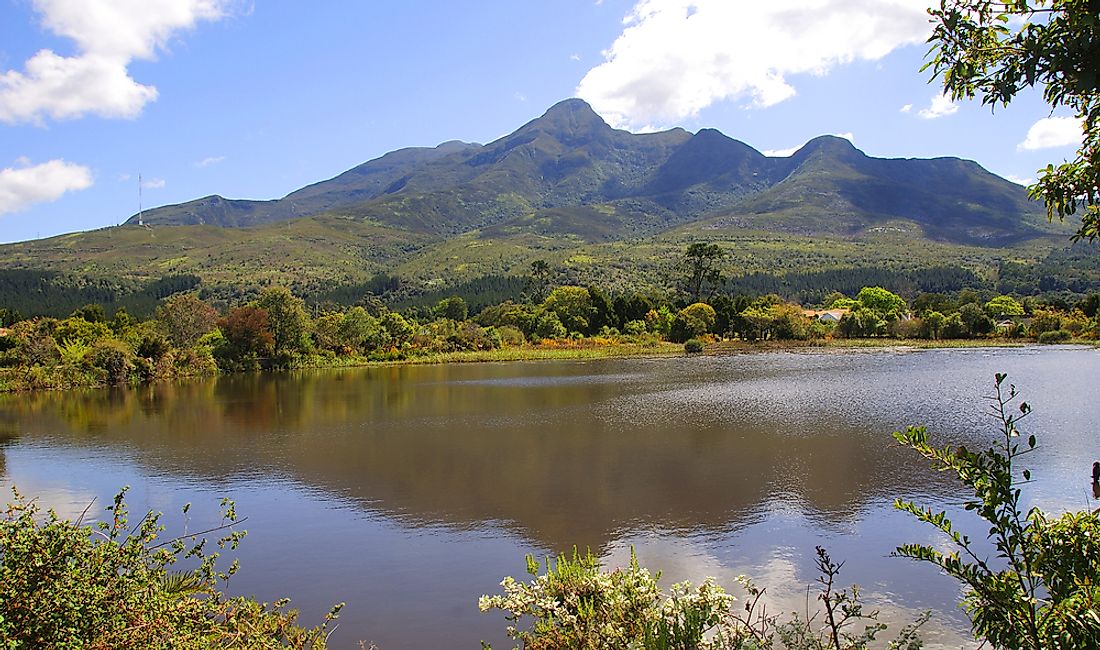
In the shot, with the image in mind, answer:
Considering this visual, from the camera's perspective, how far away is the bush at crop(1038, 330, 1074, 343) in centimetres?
6831

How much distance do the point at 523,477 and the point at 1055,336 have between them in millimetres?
71006

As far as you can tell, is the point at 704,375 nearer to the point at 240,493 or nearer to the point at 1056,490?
the point at 1056,490

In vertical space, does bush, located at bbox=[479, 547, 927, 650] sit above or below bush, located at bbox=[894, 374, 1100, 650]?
below

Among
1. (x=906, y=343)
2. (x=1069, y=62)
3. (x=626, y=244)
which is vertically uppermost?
(x=626, y=244)

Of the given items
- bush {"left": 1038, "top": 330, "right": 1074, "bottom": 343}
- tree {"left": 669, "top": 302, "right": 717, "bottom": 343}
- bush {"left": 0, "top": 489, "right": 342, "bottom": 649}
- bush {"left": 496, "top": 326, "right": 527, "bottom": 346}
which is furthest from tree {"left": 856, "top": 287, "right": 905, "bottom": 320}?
bush {"left": 0, "top": 489, "right": 342, "bottom": 649}

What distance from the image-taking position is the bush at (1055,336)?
68312 millimetres

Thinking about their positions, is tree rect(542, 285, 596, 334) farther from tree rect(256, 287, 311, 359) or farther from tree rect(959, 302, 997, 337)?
tree rect(959, 302, 997, 337)

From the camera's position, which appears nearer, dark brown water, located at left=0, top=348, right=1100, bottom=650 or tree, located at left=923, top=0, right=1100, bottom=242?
tree, located at left=923, top=0, right=1100, bottom=242

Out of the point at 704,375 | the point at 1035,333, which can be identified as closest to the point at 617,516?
the point at 704,375

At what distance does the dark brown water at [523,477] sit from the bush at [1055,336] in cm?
3830

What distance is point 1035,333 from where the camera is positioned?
71.2 m

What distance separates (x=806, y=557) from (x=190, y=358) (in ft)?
170

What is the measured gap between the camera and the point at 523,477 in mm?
17219

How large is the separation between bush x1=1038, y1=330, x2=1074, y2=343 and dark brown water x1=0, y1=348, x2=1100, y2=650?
38.3m
